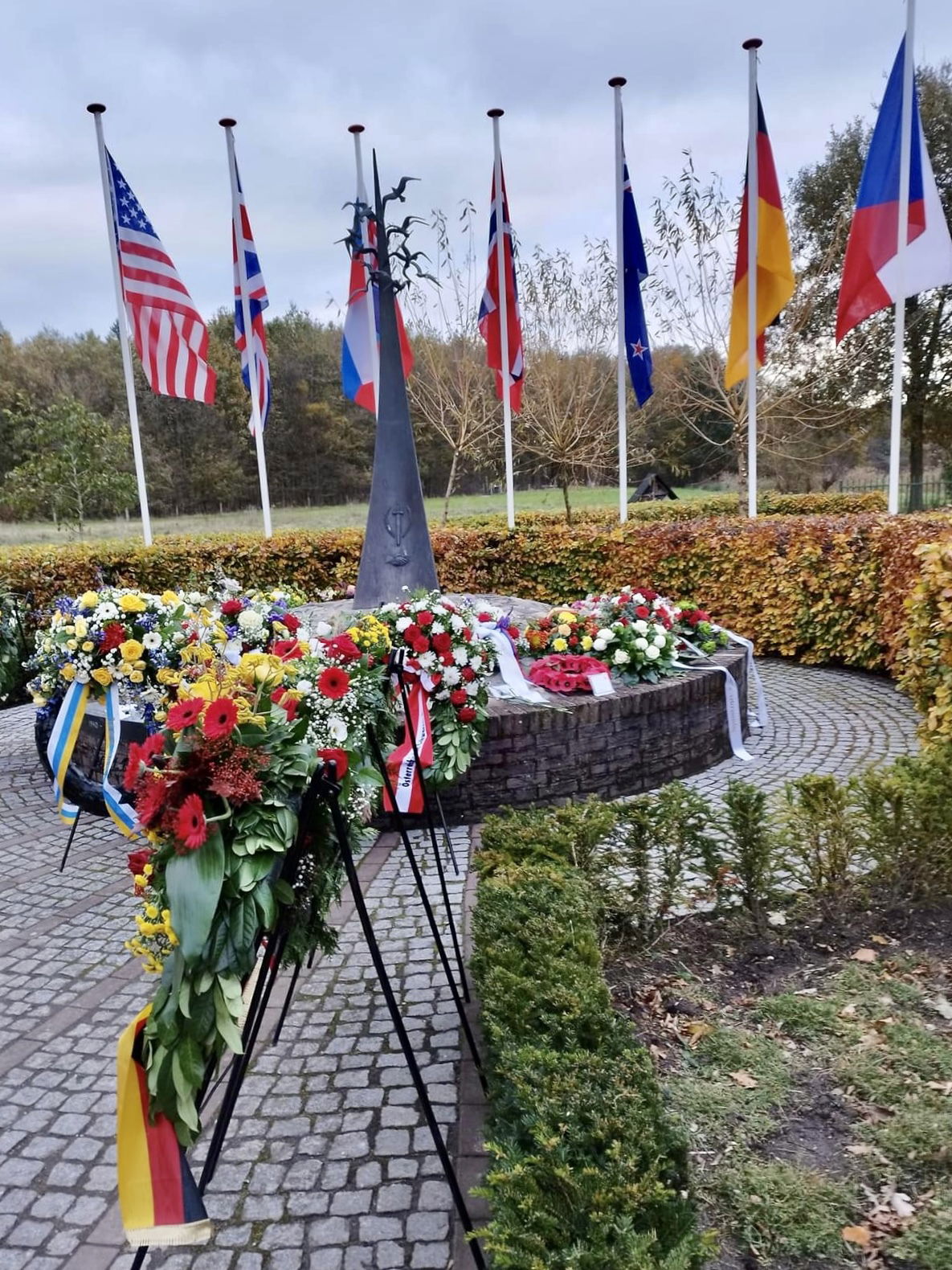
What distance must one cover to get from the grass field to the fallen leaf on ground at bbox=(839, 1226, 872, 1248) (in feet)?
67.2

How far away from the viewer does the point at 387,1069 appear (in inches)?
111

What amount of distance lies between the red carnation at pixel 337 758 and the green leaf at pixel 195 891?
296mm

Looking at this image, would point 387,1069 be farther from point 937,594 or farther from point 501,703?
point 937,594

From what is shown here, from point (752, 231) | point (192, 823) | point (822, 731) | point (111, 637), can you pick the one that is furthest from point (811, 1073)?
point (752, 231)

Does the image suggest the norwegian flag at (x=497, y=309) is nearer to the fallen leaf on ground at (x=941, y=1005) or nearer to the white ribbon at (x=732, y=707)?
the white ribbon at (x=732, y=707)

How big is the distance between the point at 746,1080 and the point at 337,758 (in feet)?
5.38

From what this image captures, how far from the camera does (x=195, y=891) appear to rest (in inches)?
65.9

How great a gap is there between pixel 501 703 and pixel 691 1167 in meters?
3.32

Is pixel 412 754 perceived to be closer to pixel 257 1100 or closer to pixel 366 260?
pixel 257 1100

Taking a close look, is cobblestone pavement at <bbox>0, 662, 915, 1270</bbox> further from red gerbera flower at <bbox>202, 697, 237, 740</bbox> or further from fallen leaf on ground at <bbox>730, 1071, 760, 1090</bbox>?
red gerbera flower at <bbox>202, 697, 237, 740</bbox>

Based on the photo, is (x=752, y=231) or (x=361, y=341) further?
(x=361, y=341)

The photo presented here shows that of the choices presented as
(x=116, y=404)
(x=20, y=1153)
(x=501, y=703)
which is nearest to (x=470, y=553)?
(x=501, y=703)

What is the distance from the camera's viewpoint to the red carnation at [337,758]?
1.88 metres

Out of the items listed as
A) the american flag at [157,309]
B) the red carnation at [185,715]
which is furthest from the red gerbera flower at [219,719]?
the american flag at [157,309]
